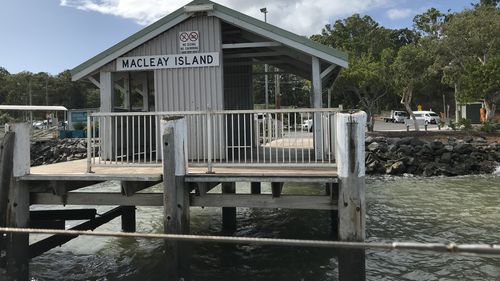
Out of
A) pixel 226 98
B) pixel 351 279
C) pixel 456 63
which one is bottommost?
pixel 351 279

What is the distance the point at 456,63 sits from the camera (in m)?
33.7

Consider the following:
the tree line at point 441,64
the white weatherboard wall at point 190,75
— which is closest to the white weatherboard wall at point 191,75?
the white weatherboard wall at point 190,75

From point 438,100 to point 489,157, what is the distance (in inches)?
1863

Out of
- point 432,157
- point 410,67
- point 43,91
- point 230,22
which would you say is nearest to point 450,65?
point 410,67

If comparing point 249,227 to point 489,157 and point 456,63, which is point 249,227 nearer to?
point 489,157

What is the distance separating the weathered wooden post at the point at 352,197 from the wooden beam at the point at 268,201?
2.09 feet

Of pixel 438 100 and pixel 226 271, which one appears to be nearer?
pixel 226 271

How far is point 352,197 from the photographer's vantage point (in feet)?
20.7

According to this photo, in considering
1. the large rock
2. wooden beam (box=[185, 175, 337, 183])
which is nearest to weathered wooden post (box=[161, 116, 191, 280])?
wooden beam (box=[185, 175, 337, 183])

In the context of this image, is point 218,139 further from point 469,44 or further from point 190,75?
point 469,44

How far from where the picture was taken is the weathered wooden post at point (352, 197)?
20.6 feet

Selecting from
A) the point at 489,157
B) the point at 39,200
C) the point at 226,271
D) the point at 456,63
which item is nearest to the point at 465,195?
the point at 489,157

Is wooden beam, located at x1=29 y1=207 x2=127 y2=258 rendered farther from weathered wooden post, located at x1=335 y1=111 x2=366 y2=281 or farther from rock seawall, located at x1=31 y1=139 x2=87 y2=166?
rock seawall, located at x1=31 y1=139 x2=87 y2=166

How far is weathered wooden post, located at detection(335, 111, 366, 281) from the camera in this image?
6281 mm
